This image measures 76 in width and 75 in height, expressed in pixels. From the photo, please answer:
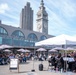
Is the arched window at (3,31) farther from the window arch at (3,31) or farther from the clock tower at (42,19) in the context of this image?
the clock tower at (42,19)

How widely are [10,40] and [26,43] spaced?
8713 mm

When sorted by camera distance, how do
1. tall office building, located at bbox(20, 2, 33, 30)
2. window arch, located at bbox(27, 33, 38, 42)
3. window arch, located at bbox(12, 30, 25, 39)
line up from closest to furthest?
window arch, located at bbox(12, 30, 25, 39) → window arch, located at bbox(27, 33, 38, 42) → tall office building, located at bbox(20, 2, 33, 30)

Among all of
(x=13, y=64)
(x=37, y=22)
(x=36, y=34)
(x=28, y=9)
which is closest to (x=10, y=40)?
(x=36, y=34)

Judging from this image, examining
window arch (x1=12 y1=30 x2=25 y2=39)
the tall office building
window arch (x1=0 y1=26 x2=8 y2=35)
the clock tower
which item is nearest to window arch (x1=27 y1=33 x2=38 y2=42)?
window arch (x1=12 y1=30 x2=25 y2=39)

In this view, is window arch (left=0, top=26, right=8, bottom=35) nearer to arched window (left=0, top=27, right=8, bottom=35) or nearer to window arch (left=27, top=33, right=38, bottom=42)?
arched window (left=0, top=27, right=8, bottom=35)

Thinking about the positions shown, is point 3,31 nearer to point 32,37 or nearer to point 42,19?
point 32,37

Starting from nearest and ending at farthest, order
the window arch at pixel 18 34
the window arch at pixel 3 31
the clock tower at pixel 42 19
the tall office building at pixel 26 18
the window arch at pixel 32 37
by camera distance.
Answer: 1. the window arch at pixel 3 31
2. the window arch at pixel 18 34
3. the window arch at pixel 32 37
4. the clock tower at pixel 42 19
5. the tall office building at pixel 26 18

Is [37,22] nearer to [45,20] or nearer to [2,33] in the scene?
[45,20]

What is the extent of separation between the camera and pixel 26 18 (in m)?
166

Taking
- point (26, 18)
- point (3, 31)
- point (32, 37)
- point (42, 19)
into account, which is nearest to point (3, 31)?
point (3, 31)

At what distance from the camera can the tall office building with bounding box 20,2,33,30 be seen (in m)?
160

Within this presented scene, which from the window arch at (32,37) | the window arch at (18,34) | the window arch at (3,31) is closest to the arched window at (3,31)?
the window arch at (3,31)

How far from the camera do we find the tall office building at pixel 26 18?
526 feet

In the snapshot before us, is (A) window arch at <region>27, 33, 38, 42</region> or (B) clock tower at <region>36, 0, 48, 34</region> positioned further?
(B) clock tower at <region>36, 0, 48, 34</region>
